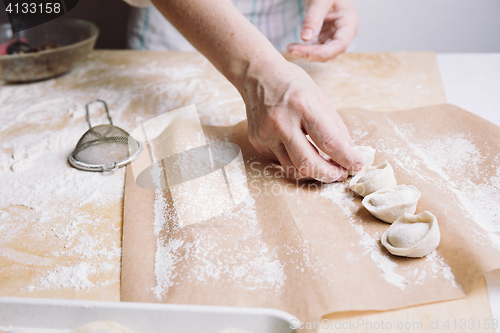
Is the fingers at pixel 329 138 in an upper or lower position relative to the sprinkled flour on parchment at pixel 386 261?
upper

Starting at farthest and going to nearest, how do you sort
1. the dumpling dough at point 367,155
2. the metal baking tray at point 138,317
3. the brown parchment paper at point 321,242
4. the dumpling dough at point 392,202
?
the dumpling dough at point 367,155
the dumpling dough at point 392,202
the brown parchment paper at point 321,242
the metal baking tray at point 138,317

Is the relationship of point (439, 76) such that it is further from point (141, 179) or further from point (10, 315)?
point (10, 315)

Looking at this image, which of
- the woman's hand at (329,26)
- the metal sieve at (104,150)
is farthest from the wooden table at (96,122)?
the woman's hand at (329,26)

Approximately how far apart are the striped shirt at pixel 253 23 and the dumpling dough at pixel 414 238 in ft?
4.73

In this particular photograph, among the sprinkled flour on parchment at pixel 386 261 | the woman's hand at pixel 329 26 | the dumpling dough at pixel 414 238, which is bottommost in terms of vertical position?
the sprinkled flour on parchment at pixel 386 261

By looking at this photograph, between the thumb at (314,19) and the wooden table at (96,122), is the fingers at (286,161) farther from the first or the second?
the thumb at (314,19)

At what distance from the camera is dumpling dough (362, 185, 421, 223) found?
0.91 m

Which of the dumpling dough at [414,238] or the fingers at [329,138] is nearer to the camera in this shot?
the dumpling dough at [414,238]

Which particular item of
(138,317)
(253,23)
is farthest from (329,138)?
(253,23)

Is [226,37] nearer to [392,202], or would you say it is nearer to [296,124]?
[296,124]

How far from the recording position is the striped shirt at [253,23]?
1.92 m

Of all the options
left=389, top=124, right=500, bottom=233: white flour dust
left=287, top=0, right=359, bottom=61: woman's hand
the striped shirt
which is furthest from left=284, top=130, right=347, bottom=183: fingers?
the striped shirt

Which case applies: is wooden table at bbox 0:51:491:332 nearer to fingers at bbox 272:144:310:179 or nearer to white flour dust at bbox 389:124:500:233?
white flour dust at bbox 389:124:500:233

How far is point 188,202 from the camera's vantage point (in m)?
1.05
